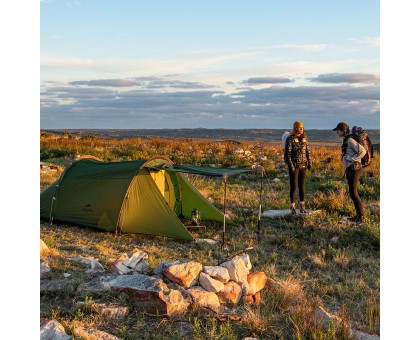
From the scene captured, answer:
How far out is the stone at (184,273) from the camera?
5.23m

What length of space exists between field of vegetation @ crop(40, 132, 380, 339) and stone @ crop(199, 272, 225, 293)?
1.21 ft

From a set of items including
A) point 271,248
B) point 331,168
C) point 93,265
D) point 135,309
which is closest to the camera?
point 135,309

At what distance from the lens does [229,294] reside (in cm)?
526

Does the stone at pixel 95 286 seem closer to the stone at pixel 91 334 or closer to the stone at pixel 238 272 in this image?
the stone at pixel 91 334

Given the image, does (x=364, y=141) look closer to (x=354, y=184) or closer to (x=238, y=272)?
(x=354, y=184)

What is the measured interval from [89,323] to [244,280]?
1816mm

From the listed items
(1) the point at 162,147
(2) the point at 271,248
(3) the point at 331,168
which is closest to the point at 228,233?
(2) the point at 271,248

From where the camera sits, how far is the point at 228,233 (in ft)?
31.4

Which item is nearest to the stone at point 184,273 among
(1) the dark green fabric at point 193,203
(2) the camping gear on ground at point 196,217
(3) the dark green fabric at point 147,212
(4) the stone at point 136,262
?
(4) the stone at point 136,262

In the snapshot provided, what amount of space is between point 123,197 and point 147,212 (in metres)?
0.54

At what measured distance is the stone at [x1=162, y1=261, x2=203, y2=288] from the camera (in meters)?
5.23

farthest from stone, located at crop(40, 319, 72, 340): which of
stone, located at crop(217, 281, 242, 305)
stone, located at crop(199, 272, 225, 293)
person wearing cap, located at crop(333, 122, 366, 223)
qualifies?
person wearing cap, located at crop(333, 122, 366, 223)

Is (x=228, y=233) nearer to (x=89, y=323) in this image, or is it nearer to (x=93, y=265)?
(x=93, y=265)

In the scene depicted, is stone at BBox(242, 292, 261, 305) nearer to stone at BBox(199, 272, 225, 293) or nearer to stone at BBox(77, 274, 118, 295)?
stone at BBox(199, 272, 225, 293)
